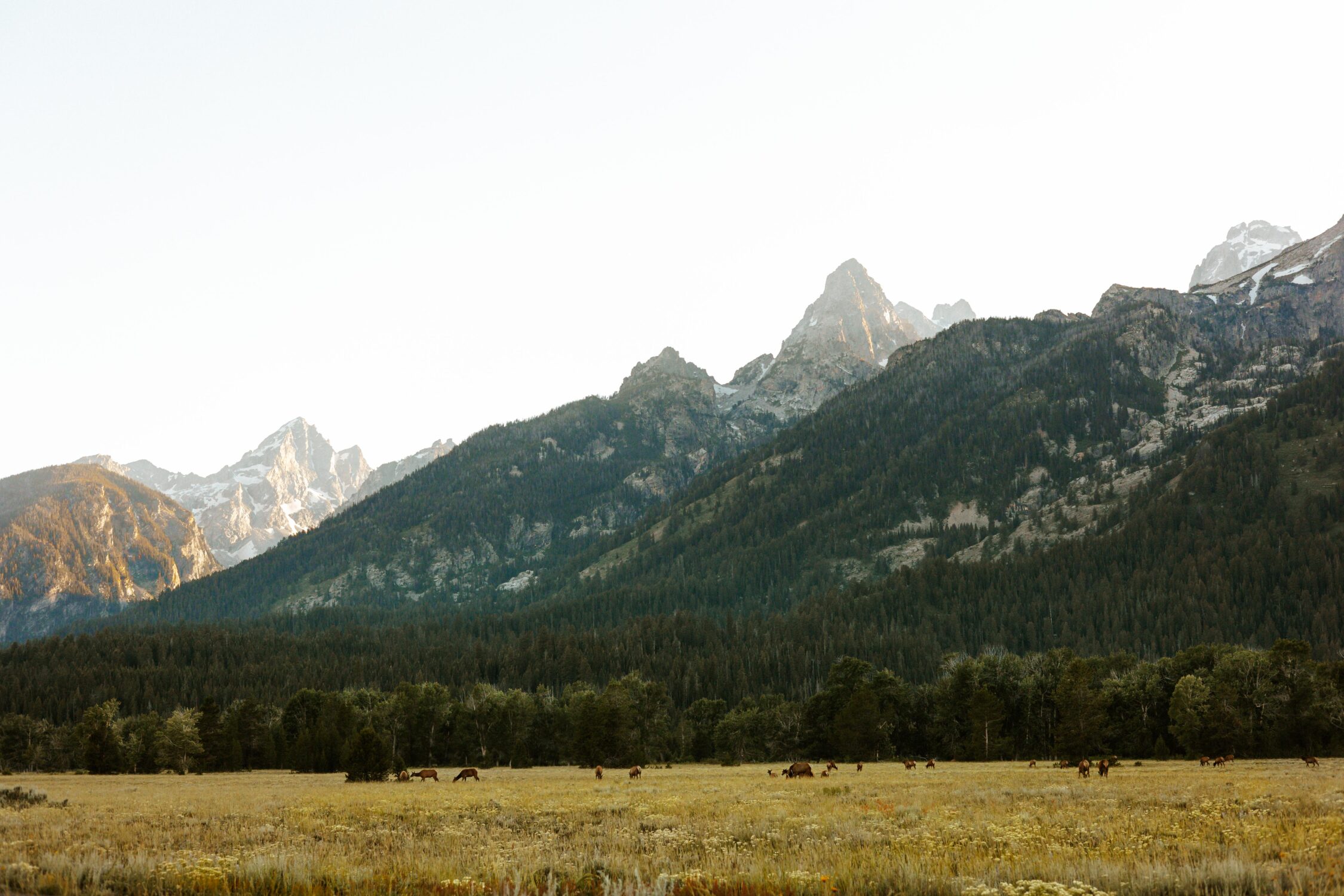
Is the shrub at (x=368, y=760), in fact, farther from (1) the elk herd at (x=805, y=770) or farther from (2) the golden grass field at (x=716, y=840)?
(2) the golden grass field at (x=716, y=840)

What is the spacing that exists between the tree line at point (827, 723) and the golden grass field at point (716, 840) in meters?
41.3

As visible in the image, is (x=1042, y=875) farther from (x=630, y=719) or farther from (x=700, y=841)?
(x=630, y=719)

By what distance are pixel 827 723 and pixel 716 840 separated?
84320 mm

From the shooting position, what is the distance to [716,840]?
20.8 m

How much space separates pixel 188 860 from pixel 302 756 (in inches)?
3437

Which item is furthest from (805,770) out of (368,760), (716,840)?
(716,840)

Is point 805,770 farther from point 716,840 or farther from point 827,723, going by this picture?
point 827,723

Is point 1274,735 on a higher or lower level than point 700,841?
lower

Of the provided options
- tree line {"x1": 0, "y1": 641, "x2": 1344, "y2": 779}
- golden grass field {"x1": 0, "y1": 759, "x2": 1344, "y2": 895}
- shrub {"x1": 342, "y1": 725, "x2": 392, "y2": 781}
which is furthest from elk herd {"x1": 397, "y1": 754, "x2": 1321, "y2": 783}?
tree line {"x1": 0, "y1": 641, "x2": 1344, "y2": 779}

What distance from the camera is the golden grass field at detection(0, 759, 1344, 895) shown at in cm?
1428

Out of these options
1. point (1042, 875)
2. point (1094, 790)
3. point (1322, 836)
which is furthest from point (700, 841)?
point (1094, 790)

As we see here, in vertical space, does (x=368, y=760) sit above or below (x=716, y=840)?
below

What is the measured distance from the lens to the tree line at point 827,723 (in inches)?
3024

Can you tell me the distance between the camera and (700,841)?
21219 millimetres
